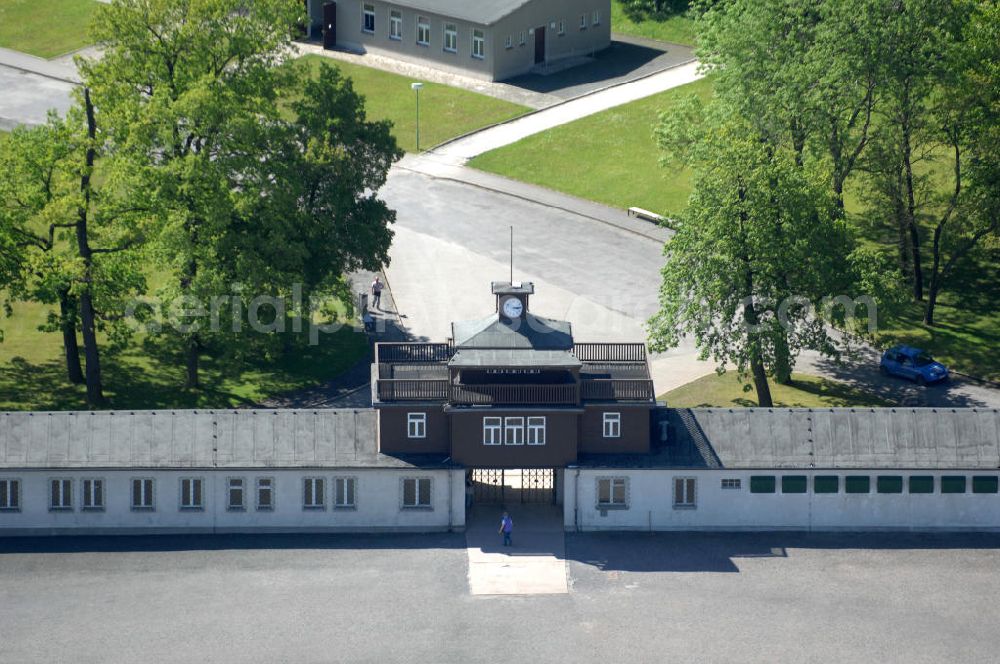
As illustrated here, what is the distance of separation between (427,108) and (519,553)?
5541cm

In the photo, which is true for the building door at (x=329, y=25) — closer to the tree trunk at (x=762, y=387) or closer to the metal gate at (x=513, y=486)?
the tree trunk at (x=762, y=387)

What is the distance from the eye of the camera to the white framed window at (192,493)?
7781 centimetres

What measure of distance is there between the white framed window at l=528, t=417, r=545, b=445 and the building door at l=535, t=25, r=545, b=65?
58651 mm

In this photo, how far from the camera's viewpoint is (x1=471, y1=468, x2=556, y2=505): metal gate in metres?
81.6

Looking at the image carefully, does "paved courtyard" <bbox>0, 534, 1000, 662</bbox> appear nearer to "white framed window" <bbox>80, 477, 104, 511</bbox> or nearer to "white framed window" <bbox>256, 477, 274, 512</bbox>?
"white framed window" <bbox>256, 477, 274, 512</bbox>

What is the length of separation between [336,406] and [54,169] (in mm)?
17839

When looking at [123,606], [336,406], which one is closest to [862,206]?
[336,406]

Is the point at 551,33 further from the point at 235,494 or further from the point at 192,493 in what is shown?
the point at 192,493

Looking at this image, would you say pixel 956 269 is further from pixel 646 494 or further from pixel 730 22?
pixel 646 494

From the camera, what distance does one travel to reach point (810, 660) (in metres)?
68.7

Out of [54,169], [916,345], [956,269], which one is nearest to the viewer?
[54,169]

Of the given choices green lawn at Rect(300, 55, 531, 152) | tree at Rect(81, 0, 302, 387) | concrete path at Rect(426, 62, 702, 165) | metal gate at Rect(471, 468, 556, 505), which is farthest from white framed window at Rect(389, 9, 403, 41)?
metal gate at Rect(471, 468, 556, 505)

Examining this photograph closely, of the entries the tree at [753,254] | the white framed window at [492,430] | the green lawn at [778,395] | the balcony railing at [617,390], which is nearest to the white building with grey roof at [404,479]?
the white framed window at [492,430]

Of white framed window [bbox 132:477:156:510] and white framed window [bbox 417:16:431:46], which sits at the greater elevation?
white framed window [bbox 417:16:431:46]
